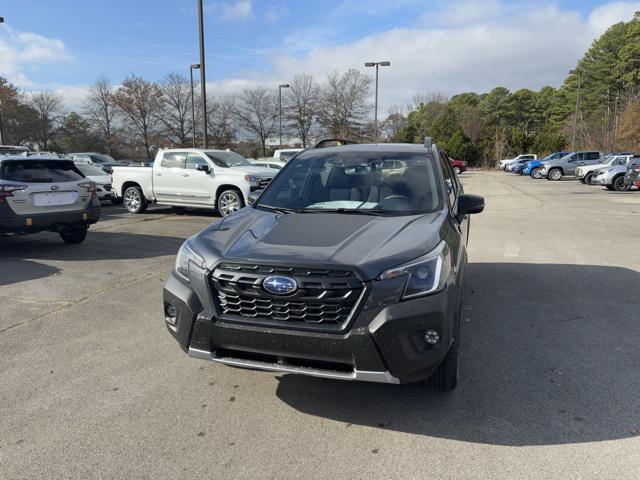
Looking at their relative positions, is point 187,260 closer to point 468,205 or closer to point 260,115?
point 468,205

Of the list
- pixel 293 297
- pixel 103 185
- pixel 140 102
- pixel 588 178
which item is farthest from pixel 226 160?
pixel 140 102

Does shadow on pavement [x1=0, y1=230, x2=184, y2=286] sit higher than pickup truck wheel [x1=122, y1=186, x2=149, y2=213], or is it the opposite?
pickup truck wheel [x1=122, y1=186, x2=149, y2=213]

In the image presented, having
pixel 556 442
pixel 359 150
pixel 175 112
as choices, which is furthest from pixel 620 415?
pixel 175 112

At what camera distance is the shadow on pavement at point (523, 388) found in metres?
3.01

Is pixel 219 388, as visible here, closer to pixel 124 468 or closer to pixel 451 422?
pixel 124 468

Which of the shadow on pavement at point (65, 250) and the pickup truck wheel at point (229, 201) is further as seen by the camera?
the pickup truck wheel at point (229, 201)

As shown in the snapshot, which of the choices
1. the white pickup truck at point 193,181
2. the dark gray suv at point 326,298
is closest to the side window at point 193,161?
the white pickup truck at point 193,181

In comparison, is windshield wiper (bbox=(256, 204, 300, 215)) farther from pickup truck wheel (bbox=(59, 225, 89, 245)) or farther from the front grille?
pickup truck wheel (bbox=(59, 225, 89, 245))

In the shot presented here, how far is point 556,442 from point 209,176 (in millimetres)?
11362

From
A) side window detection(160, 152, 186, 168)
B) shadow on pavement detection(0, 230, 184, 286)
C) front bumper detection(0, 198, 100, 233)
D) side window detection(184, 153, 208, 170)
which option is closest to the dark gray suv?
shadow on pavement detection(0, 230, 184, 286)

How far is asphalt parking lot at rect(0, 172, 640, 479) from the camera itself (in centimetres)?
268

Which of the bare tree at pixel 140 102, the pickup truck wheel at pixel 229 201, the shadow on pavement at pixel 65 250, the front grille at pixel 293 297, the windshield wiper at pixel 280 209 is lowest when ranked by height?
the shadow on pavement at pixel 65 250

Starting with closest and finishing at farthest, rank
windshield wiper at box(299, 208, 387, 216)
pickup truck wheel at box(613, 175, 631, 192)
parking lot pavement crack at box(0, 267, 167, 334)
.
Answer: windshield wiper at box(299, 208, 387, 216) < parking lot pavement crack at box(0, 267, 167, 334) < pickup truck wheel at box(613, 175, 631, 192)

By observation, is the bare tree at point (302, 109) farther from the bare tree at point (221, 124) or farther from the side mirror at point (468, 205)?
the side mirror at point (468, 205)
